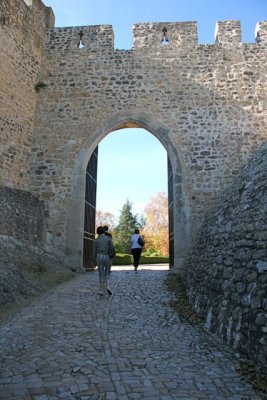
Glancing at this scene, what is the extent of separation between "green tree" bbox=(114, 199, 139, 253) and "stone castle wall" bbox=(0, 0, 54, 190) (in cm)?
2190

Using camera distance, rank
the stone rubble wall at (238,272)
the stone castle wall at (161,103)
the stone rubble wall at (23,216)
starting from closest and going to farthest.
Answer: the stone rubble wall at (238,272)
the stone rubble wall at (23,216)
the stone castle wall at (161,103)

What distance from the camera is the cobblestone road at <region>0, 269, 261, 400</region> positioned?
285 cm

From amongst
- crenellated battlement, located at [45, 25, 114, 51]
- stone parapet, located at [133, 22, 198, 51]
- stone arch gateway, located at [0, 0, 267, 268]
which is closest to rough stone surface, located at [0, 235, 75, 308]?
stone arch gateway, located at [0, 0, 267, 268]

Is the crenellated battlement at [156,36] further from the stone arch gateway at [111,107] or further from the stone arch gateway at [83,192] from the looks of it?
the stone arch gateway at [83,192]

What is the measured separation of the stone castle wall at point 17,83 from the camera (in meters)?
9.16

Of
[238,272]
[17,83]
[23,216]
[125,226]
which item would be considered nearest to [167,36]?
[17,83]

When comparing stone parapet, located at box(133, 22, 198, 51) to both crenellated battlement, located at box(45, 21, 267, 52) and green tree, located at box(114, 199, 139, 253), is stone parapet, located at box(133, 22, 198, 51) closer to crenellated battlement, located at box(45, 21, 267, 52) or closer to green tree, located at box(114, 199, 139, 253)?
crenellated battlement, located at box(45, 21, 267, 52)

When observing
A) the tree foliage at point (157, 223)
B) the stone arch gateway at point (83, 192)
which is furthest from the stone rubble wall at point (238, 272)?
the tree foliage at point (157, 223)

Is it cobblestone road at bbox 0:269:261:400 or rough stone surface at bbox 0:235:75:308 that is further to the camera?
rough stone surface at bbox 0:235:75:308

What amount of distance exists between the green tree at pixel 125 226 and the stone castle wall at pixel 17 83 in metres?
21.9

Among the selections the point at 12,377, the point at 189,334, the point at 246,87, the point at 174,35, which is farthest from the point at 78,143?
the point at 12,377

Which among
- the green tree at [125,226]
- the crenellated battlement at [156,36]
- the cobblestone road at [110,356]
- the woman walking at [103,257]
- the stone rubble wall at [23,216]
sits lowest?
the cobblestone road at [110,356]

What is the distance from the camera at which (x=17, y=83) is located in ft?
31.8

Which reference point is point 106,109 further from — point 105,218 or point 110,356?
point 105,218
